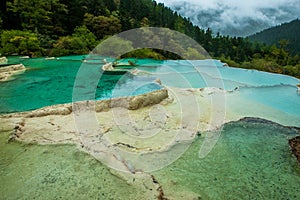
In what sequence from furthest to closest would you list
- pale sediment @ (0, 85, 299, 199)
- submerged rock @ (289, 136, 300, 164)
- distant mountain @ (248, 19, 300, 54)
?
1. distant mountain @ (248, 19, 300, 54)
2. submerged rock @ (289, 136, 300, 164)
3. pale sediment @ (0, 85, 299, 199)

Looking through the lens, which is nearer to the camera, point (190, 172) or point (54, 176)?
point (54, 176)

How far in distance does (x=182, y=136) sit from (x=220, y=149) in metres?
0.75

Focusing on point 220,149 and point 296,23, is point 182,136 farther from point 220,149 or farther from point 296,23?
point 296,23

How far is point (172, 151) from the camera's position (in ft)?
11.5

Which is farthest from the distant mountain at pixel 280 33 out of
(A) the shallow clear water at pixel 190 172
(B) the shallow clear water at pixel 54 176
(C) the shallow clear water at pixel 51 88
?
A: (B) the shallow clear water at pixel 54 176

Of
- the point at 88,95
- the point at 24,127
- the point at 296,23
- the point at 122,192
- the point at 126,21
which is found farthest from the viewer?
the point at 296,23

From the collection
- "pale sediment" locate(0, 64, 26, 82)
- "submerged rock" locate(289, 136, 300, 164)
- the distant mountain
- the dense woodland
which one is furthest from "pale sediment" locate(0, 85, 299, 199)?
the distant mountain

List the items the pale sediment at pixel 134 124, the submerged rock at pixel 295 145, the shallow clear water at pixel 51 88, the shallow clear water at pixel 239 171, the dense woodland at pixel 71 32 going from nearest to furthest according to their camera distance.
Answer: the shallow clear water at pixel 239 171 < the pale sediment at pixel 134 124 < the submerged rock at pixel 295 145 < the shallow clear water at pixel 51 88 < the dense woodland at pixel 71 32

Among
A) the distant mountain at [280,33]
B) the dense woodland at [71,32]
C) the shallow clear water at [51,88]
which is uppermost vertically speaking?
the distant mountain at [280,33]

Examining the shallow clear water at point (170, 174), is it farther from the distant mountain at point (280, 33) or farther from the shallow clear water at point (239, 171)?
the distant mountain at point (280, 33)

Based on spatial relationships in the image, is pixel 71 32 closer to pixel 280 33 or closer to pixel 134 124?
pixel 134 124

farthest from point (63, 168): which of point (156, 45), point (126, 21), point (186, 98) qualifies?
point (126, 21)

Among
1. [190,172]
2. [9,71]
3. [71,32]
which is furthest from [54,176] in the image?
[71,32]

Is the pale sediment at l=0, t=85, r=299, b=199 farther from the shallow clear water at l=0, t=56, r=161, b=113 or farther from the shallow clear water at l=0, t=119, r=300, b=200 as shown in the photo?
the shallow clear water at l=0, t=56, r=161, b=113
